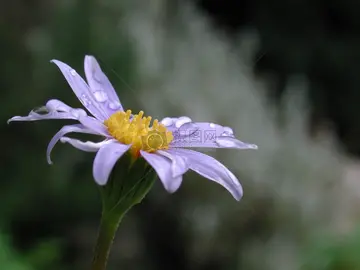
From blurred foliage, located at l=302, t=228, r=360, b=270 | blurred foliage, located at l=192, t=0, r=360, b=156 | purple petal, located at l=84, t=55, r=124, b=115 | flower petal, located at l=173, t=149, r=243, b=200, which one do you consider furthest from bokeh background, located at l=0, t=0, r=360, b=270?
flower petal, located at l=173, t=149, r=243, b=200

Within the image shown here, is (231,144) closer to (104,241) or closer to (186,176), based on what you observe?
(104,241)

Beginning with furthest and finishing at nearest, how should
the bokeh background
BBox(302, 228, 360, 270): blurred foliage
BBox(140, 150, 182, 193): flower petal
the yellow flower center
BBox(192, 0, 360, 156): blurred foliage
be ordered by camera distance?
BBox(192, 0, 360, 156): blurred foliage → the bokeh background → BBox(302, 228, 360, 270): blurred foliage → the yellow flower center → BBox(140, 150, 182, 193): flower petal

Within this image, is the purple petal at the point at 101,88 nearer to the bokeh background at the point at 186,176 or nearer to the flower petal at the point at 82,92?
the flower petal at the point at 82,92

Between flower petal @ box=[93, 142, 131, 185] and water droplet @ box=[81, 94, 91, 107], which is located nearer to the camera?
flower petal @ box=[93, 142, 131, 185]

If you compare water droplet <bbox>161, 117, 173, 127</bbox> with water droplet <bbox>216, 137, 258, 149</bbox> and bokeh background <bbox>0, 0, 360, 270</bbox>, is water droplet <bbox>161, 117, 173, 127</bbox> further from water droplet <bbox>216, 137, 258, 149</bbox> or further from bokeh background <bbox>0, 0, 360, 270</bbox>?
bokeh background <bbox>0, 0, 360, 270</bbox>

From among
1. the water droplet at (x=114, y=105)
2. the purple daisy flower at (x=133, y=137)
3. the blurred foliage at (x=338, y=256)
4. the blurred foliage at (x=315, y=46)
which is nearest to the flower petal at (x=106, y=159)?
the purple daisy flower at (x=133, y=137)

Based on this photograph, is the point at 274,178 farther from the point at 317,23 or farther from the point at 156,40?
the point at 317,23

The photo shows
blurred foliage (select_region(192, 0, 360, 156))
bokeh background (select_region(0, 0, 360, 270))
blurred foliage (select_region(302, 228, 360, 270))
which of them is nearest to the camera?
blurred foliage (select_region(302, 228, 360, 270))

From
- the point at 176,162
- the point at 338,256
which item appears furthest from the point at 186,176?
the point at 176,162
